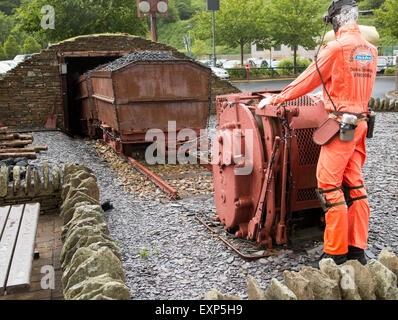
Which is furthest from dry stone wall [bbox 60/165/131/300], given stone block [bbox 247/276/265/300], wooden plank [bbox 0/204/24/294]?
stone block [bbox 247/276/265/300]

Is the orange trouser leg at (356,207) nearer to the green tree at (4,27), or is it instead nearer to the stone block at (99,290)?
the stone block at (99,290)

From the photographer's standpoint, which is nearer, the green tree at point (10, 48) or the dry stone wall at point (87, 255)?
the dry stone wall at point (87, 255)

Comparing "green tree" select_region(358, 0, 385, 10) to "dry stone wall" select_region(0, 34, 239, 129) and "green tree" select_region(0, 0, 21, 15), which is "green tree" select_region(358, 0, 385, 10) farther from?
"green tree" select_region(0, 0, 21, 15)

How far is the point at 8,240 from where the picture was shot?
3.60 metres

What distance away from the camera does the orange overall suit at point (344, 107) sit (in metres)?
3.76

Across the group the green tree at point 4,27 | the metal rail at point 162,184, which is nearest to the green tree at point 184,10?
the green tree at point 4,27

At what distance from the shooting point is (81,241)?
153 inches

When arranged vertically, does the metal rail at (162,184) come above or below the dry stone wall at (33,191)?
below

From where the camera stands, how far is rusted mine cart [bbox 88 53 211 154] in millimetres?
9641

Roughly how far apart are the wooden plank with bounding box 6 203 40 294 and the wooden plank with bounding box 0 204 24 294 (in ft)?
0.11

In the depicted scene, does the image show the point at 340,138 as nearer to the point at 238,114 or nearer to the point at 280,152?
the point at 280,152

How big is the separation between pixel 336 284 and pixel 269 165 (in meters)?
1.69

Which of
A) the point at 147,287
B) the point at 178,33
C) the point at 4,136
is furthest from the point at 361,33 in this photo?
the point at 178,33
